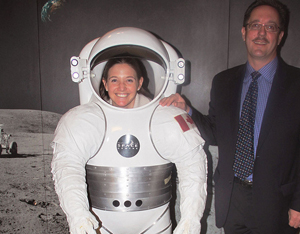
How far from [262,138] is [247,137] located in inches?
3.3

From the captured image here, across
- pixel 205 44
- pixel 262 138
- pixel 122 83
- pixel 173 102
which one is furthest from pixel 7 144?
pixel 262 138

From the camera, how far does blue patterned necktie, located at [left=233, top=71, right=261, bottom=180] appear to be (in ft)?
4.43

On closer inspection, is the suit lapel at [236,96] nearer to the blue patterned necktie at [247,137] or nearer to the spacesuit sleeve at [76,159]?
the blue patterned necktie at [247,137]

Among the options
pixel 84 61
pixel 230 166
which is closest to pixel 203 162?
pixel 230 166

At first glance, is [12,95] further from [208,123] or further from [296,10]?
[296,10]

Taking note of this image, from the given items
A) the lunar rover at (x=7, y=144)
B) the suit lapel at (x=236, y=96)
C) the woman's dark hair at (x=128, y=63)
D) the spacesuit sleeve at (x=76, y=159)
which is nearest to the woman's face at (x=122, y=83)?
the woman's dark hair at (x=128, y=63)

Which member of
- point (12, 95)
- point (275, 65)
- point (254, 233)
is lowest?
point (254, 233)

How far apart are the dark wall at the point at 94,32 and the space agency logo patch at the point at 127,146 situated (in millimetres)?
990

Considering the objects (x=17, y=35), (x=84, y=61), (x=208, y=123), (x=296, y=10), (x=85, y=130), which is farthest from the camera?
(x=17, y=35)

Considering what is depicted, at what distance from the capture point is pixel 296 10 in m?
1.84

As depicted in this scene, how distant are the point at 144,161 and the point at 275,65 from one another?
88 centimetres

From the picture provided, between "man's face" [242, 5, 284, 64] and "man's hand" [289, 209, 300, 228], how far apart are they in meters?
0.80

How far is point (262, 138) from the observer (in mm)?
1288

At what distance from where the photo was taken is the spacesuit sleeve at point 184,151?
48.4 inches
